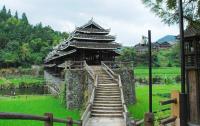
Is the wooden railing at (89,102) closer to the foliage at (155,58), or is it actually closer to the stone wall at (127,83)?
the stone wall at (127,83)

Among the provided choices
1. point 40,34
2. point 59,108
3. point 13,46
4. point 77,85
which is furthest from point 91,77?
point 40,34

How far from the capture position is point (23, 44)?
4112 inches

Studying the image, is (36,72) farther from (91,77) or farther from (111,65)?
(91,77)

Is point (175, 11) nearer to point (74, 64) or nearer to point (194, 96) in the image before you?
point (194, 96)

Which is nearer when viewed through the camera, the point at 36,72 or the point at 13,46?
the point at 36,72

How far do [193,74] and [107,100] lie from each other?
11010 mm

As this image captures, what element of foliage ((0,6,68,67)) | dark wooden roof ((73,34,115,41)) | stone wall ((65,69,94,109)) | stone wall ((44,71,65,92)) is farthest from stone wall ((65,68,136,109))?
foliage ((0,6,68,67))

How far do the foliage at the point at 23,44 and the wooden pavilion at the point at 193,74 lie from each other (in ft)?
272

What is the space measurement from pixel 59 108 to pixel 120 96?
324 inches

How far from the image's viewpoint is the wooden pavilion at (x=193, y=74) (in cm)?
1443

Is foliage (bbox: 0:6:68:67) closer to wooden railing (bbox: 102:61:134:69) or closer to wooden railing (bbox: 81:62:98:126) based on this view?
wooden railing (bbox: 102:61:134:69)

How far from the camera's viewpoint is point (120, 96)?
84.8 ft

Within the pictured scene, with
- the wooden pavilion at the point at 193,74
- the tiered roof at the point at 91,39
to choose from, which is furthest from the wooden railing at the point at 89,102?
the wooden pavilion at the point at 193,74

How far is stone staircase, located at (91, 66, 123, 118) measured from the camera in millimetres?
23266
